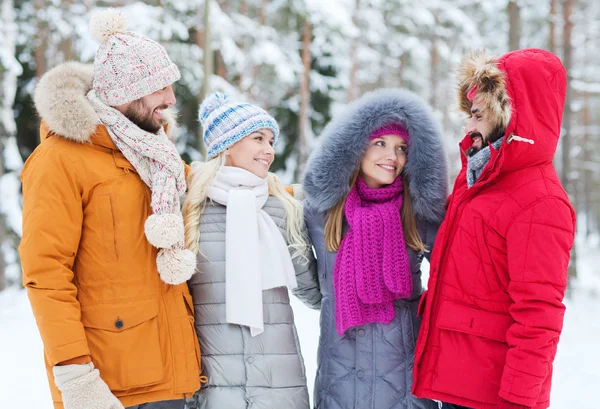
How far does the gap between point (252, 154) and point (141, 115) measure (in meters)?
0.66

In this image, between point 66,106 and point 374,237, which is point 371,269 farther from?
point 66,106

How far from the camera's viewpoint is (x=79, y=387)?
2377 millimetres

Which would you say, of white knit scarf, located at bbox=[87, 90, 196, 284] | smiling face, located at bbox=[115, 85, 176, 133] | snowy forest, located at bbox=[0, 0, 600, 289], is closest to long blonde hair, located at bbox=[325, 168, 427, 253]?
white knit scarf, located at bbox=[87, 90, 196, 284]

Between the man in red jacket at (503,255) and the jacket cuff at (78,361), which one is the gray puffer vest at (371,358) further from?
the jacket cuff at (78,361)

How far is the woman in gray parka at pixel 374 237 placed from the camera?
2.95 metres

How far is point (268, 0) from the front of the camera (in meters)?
15.7

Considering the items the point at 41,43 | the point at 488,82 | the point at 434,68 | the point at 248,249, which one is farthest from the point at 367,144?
the point at 434,68

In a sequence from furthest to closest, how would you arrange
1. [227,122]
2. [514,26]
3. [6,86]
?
1. [514,26]
2. [6,86]
3. [227,122]

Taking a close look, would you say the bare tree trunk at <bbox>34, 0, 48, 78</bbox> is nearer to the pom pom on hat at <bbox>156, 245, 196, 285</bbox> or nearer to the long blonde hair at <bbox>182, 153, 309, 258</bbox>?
the long blonde hair at <bbox>182, 153, 309, 258</bbox>

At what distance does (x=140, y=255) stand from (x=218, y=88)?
10.6 m

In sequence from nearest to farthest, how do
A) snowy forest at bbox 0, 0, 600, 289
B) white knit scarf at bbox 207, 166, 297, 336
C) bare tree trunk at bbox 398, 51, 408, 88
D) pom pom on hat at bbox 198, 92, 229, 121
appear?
white knit scarf at bbox 207, 166, 297, 336 → pom pom on hat at bbox 198, 92, 229, 121 → snowy forest at bbox 0, 0, 600, 289 → bare tree trunk at bbox 398, 51, 408, 88

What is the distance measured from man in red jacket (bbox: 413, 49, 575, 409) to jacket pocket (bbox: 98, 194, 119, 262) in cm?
154

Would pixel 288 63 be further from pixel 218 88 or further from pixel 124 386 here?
pixel 124 386

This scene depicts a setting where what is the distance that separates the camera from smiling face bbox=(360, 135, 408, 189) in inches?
122
